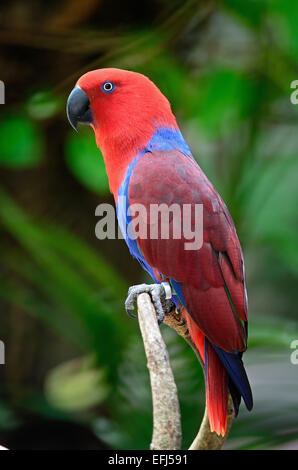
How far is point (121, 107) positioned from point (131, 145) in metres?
0.06

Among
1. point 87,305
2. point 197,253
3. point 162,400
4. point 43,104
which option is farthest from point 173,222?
point 43,104

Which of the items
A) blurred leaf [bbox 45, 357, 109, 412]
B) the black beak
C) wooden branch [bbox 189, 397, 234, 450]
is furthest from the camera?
blurred leaf [bbox 45, 357, 109, 412]

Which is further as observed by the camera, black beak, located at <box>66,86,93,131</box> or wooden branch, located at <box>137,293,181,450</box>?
black beak, located at <box>66,86,93,131</box>

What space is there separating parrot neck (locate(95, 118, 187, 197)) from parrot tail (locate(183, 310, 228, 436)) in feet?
0.76

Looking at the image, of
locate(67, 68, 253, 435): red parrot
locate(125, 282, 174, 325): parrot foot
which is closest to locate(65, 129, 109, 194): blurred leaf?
locate(67, 68, 253, 435): red parrot

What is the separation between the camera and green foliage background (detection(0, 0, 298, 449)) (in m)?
1.31

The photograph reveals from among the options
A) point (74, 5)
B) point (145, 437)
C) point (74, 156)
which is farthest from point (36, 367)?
point (74, 5)

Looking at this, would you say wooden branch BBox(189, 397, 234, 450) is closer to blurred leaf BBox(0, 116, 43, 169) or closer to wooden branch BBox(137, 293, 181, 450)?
wooden branch BBox(137, 293, 181, 450)

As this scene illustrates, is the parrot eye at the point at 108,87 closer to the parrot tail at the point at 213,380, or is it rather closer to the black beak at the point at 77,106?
the black beak at the point at 77,106

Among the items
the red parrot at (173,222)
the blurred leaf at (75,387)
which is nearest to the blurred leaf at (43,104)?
the red parrot at (173,222)

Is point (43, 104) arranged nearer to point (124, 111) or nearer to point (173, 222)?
point (124, 111)

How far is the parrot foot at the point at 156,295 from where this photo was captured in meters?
0.76

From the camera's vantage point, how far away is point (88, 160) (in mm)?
1342

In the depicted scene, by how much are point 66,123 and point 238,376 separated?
104cm
